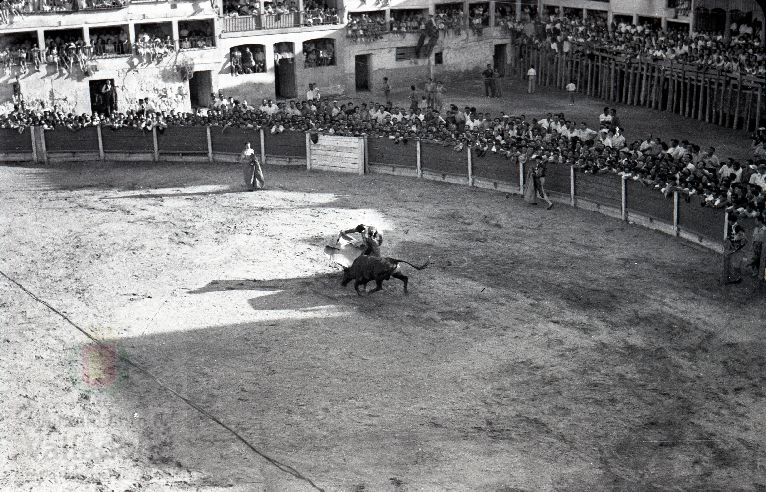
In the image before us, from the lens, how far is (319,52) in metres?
51.3

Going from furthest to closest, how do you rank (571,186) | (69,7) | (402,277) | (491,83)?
(491,83) < (69,7) < (571,186) < (402,277)

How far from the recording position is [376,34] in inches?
2064

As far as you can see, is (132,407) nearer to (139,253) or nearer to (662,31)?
(139,253)

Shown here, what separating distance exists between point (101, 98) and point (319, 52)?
34.9 ft

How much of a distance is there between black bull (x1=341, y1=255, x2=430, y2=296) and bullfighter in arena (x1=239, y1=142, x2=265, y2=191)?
33.2 feet

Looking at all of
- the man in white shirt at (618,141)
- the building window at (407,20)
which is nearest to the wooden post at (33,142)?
the man in white shirt at (618,141)

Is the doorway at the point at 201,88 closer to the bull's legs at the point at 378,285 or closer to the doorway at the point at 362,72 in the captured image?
the doorway at the point at 362,72

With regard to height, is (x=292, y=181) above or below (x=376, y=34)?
below

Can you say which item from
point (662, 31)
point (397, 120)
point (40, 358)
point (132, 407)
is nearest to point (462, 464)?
point (132, 407)

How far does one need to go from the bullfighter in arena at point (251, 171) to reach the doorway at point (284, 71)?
20029mm

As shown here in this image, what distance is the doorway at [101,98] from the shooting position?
154 ft

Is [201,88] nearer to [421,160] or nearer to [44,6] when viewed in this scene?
[44,6]

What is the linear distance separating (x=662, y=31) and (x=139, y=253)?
2991 cm

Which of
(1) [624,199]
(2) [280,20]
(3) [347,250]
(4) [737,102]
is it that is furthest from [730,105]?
(3) [347,250]
